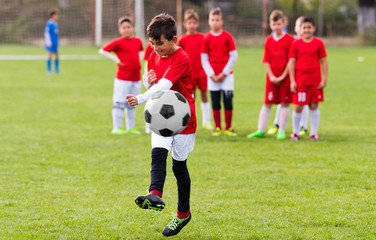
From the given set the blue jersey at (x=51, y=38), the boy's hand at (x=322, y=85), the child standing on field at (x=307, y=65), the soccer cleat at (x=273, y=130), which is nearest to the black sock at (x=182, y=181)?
the child standing on field at (x=307, y=65)

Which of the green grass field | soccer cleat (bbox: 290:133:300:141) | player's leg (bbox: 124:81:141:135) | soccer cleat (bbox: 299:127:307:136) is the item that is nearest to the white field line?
the green grass field

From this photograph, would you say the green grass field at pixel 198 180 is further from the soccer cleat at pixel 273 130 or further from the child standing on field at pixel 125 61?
the child standing on field at pixel 125 61

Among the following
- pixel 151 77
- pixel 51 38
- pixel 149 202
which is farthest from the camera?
pixel 51 38

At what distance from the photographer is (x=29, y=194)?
5.73 metres

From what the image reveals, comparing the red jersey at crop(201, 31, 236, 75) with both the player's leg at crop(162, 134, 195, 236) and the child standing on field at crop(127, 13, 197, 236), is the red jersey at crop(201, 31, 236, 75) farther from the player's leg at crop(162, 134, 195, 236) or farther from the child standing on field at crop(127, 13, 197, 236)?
the player's leg at crop(162, 134, 195, 236)

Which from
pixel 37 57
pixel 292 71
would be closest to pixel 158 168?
pixel 292 71

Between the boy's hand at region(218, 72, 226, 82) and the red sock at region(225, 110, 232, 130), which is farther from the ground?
the boy's hand at region(218, 72, 226, 82)

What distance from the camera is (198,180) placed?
6.39m

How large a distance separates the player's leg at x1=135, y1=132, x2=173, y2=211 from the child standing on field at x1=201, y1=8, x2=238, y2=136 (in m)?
4.80

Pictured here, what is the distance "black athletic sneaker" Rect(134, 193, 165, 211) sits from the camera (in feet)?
13.2

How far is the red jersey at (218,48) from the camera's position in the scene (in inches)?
361

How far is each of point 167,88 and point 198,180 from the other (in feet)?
7.64

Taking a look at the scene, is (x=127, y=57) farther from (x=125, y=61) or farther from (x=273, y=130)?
(x=273, y=130)

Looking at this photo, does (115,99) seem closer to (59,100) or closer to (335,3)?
(59,100)
